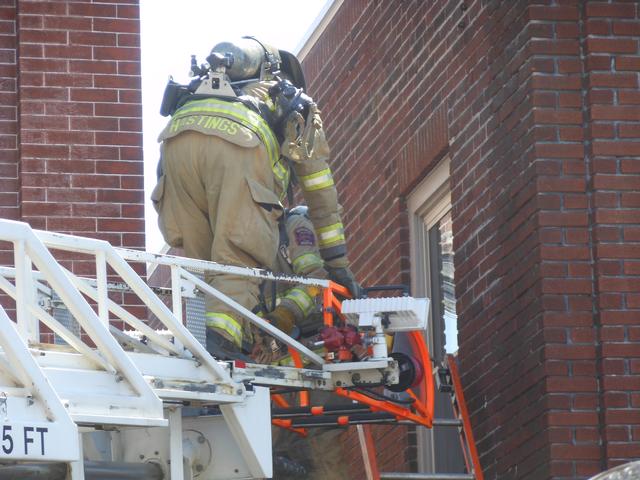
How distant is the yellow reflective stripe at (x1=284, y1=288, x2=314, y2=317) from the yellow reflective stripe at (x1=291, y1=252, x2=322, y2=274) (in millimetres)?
438

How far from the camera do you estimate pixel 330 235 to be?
11047mm

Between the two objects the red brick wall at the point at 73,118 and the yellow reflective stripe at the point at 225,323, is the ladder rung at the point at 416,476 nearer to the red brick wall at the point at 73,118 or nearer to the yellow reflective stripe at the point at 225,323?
the yellow reflective stripe at the point at 225,323

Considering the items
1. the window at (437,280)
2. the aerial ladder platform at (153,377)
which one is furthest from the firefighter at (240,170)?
the window at (437,280)

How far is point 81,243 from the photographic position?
28.4 feet

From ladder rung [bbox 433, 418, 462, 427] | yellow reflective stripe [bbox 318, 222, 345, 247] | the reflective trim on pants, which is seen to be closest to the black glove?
yellow reflective stripe [bbox 318, 222, 345, 247]

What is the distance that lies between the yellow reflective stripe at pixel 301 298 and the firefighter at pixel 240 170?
208 mm

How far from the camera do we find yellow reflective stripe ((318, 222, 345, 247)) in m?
11.0

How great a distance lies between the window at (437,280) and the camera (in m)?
13.2

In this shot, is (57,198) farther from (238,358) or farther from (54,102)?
(238,358)

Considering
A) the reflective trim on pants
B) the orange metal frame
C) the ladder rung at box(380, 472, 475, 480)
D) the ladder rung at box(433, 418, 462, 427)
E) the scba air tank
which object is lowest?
the ladder rung at box(380, 472, 475, 480)

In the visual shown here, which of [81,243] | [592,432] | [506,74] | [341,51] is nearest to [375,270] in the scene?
[341,51]

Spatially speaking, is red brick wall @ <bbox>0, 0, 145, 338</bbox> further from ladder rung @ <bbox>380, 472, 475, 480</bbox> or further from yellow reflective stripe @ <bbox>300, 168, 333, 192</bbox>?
ladder rung @ <bbox>380, 472, 475, 480</bbox>

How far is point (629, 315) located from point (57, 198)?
11.3ft

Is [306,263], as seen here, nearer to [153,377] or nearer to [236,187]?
[236,187]
